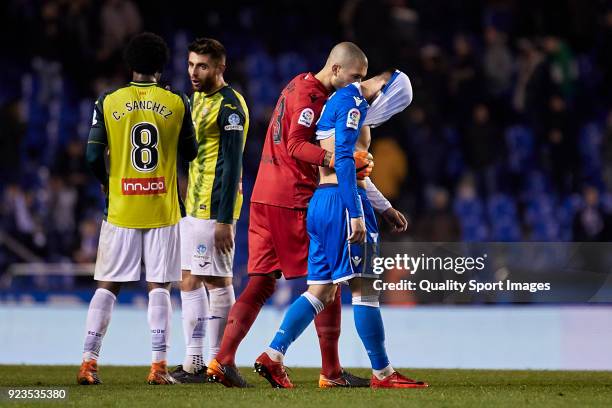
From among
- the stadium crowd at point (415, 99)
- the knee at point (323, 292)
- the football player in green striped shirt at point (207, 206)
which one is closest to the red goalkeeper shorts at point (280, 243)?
the knee at point (323, 292)

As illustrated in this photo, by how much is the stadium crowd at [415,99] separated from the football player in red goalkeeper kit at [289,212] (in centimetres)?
851

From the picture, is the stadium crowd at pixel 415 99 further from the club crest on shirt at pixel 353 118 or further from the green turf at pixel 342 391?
the club crest on shirt at pixel 353 118

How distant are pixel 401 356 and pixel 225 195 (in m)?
2.95

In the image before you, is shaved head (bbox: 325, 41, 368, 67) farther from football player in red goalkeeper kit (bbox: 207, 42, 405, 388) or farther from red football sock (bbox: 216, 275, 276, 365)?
red football sock (bbox: 216, 275, 276, 365)

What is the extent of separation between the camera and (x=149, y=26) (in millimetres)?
18375

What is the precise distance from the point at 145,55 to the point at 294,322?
1831mm

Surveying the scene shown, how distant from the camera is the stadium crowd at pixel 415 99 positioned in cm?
1591

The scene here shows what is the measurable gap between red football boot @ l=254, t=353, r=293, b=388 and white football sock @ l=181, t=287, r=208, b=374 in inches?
36.9

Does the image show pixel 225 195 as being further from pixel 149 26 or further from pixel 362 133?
pixel 149 26

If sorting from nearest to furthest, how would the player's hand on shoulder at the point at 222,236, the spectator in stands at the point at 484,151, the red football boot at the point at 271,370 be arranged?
1. the red football boot at the point at 271,370
2. the player's hand on shoulder at the point at 222,236
3. the spectator in stands at the point at 484,151

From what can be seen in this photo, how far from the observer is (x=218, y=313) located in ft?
23.9

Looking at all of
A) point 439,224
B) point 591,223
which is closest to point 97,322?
point 439,224

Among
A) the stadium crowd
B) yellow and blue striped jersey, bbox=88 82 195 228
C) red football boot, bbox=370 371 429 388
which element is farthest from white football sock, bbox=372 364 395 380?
the stadium crowd

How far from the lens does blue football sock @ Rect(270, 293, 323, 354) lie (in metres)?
6.34
